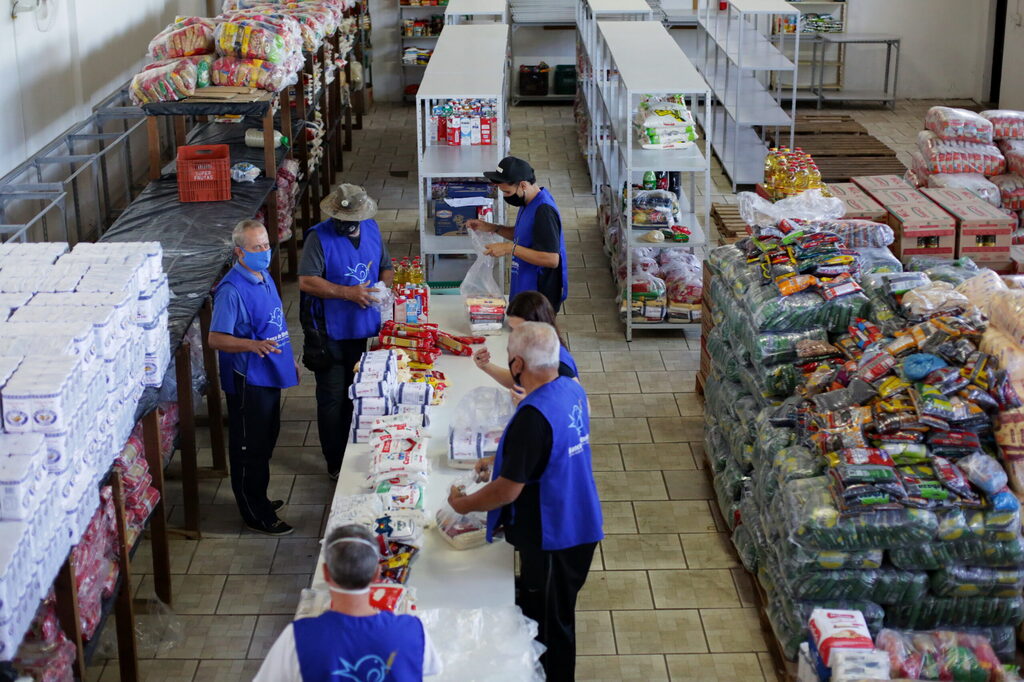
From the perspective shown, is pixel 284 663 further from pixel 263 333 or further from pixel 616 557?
pixel 616 557

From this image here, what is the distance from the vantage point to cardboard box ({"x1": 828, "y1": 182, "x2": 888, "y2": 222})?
754 cm

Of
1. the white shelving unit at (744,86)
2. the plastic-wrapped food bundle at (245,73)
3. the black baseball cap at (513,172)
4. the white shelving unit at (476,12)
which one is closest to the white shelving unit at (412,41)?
the white shelving unit at (476,12)

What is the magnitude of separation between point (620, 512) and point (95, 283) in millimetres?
3367

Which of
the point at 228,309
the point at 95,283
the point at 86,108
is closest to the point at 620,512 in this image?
the point at 228,309

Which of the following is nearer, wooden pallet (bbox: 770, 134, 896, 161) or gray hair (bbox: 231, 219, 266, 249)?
gray hair (bbox: 231, 219, 266, 249)

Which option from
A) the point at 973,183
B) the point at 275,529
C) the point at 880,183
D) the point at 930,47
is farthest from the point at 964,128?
the point at 930,47

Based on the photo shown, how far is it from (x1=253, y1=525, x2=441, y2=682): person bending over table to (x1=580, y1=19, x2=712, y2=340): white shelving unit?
609 centimetres

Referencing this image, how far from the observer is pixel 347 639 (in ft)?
11.6

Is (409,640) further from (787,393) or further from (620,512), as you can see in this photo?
(620,512)

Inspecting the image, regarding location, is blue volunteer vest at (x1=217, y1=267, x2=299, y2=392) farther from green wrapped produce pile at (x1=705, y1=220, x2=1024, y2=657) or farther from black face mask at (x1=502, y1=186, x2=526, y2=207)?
green wrapped produce pile at (x1=705, y1=220, x2=1024, y2=657)

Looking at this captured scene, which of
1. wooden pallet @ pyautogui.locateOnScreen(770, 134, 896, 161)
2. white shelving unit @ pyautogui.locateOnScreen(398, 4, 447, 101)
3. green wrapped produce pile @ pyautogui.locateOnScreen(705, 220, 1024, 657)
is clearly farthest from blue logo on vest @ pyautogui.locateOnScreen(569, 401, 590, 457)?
white shelving unit @ pyautogui.locateOnScreen(398, 4, 447, 101)

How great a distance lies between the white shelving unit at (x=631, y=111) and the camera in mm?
9320

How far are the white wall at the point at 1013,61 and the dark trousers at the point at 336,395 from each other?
12.4m

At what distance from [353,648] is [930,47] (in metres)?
16.9
